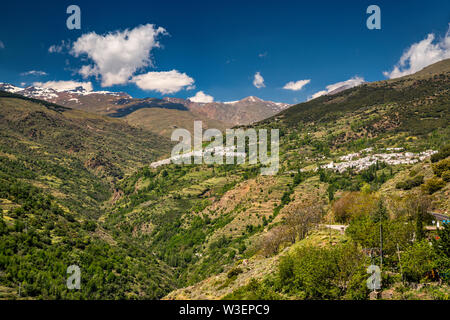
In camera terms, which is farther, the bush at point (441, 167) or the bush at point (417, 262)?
the bush at point (441, 167)

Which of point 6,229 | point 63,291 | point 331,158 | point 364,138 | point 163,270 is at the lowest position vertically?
point 163,270

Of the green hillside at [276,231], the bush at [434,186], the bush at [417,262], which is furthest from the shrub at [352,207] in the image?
the bush at [417,262]

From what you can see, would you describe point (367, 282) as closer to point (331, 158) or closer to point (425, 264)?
point (425, 264)

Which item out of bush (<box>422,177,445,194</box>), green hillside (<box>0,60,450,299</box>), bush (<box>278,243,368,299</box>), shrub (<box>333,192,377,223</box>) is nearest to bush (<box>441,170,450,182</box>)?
green hillside (<box>0,60,450,299</box>)

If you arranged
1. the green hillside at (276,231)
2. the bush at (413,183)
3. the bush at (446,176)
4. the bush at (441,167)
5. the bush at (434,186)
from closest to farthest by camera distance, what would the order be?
the green hillside at (276,231)
the bush at (434,186)
the bush at (446,176)
the bush at (441,167)
the bush at (413,183)

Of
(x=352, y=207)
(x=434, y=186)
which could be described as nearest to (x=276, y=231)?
(x=352, y=207)

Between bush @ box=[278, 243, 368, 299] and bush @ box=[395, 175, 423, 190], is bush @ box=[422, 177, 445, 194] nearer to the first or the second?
bush @ box=[395, 175, 423, 190]

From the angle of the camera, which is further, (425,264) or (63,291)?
(63,291)

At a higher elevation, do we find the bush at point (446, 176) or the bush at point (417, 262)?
the bush at point (446, 176)

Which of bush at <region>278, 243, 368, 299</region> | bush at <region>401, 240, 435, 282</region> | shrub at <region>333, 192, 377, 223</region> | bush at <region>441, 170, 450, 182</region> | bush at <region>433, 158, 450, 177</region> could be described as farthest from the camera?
bush at <region>433, 158, 450, 177</region>

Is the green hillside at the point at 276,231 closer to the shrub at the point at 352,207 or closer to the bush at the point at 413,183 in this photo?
the shrub at the point at 352,207
